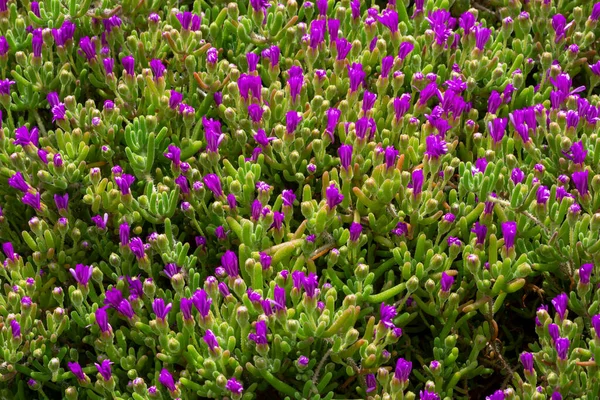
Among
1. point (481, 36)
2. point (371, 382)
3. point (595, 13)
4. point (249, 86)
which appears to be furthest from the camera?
point (595, 13)

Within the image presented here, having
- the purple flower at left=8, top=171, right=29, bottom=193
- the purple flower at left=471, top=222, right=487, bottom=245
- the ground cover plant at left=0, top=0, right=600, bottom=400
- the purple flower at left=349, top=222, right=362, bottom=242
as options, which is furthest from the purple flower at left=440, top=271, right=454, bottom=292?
the purple flower at left=8, top=171, right=29, bottom=193

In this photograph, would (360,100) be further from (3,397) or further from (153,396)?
(3,397)

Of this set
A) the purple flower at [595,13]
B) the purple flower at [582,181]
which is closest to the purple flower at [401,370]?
the purple flower at [582,181]

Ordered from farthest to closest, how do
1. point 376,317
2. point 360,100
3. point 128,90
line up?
point 360,100
point 128,90
point 376,317

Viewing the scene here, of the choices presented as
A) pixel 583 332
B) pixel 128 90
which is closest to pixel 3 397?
pixel 128 90

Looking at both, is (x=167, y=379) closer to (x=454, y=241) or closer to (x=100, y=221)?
(x=100, y=221)

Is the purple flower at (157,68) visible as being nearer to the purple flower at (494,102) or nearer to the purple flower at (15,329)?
the purple flower at (15,329)

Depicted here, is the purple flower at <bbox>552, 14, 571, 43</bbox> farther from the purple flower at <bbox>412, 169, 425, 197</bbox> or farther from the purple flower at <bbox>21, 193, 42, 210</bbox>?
the purple flower at <bbox>21, 193, 42, 210</bbox>

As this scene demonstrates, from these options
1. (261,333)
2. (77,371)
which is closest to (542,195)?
(261,333)
